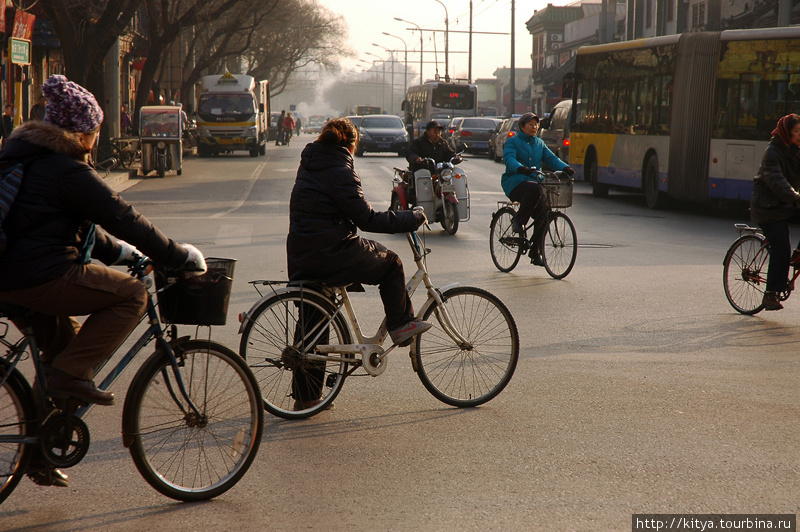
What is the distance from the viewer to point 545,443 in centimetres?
488

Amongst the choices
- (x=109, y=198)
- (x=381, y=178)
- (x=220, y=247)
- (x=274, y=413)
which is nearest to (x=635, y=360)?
(x=274, y=413)

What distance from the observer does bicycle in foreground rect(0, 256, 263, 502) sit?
3766 mm

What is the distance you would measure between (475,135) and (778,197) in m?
34.1

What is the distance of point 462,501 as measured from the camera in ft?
13.3

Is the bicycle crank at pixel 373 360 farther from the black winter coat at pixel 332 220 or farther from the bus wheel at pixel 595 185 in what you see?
the bus wheel at pixel 595 185

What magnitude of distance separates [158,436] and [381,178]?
23.4m

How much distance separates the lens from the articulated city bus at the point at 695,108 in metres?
16.6

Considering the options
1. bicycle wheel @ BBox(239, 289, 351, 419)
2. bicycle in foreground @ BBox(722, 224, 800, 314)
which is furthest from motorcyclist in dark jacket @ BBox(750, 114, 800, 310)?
bicycle wheel @ BBox(239, 289, 351, 419)

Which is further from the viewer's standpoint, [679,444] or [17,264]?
[679,444]

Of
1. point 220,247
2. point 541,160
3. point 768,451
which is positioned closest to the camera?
point 768,451

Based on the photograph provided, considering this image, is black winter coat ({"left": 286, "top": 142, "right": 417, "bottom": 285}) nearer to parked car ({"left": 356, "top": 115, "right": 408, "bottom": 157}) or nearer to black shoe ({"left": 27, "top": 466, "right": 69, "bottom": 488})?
black shoe ({"left": 27, "top": 466, "right": 69, "bottom": 488})

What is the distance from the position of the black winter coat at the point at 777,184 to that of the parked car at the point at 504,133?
24842 millimetres

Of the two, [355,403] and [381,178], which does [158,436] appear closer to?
[355,403]

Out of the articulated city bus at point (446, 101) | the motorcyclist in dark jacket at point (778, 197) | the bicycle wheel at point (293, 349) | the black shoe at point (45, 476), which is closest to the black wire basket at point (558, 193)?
the motorcyclist in dark jacket at point (778, 197)
